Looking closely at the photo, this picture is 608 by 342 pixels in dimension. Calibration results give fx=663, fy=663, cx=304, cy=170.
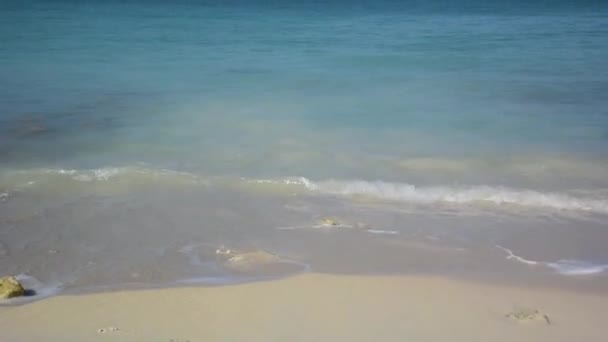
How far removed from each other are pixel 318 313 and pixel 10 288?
2705 millimetres

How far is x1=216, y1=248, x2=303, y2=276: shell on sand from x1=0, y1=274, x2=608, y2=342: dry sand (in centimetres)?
31

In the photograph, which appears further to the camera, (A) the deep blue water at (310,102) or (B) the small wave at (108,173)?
(A) the deep blue water at (310,102)

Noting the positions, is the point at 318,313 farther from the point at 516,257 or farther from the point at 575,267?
the point at 575,267

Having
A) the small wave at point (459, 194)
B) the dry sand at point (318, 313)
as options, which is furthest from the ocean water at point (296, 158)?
the dry sand at point (318, 313)

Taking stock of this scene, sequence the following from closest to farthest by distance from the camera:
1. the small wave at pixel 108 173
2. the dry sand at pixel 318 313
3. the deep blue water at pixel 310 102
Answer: the dry sand at pixel 318 313
the small wave at pixel 108 173
the deep blue water at pixel 310 102

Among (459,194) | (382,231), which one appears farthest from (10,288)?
(459,194)

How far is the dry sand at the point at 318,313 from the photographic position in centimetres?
527

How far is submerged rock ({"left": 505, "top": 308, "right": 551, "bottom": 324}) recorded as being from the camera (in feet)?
18.2

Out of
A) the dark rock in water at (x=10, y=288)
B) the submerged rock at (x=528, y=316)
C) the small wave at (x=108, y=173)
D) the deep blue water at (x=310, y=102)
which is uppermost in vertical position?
the dark rock in water at (x=10, y=288)

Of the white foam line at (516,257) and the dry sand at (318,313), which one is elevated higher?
the dry sand at (318,313)

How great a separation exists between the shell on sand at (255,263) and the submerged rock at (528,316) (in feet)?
6.86

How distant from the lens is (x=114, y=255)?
6.93m

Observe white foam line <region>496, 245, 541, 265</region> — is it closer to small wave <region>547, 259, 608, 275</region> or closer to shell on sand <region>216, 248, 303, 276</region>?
small wave <region>547, 259, 608, 275</region>

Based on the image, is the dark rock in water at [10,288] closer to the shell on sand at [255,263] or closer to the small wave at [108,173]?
the shell on sand at [255,263]
